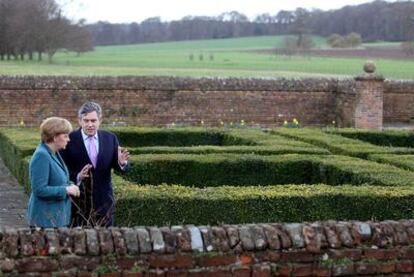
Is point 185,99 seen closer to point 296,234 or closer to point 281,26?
point 296,234

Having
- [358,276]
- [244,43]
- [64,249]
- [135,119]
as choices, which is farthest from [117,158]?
[244,43]

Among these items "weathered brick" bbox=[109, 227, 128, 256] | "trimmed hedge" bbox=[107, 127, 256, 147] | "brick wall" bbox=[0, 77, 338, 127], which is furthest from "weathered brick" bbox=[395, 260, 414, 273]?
"brick wall" bbox=[0, 77, 338, 127]

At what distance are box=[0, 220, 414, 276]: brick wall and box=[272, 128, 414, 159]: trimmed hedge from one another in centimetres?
619

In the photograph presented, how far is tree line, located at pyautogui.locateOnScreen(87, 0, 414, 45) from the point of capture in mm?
77750

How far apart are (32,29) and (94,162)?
1919 inches

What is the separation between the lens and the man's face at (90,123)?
6898mm

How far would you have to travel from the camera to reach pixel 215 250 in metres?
5.22

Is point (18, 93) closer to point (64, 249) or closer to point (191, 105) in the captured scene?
point (191, 105)

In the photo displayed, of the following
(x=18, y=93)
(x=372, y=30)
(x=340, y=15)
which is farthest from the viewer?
(x=340, y=15)

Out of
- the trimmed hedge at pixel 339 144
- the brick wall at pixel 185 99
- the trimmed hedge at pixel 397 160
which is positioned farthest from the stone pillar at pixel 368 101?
the trimmed hedge at pixel 397 160

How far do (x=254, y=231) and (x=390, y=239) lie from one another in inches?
41.2

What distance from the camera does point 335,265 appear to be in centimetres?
545

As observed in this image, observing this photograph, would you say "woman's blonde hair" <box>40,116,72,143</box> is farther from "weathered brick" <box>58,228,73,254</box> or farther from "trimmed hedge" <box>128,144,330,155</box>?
"trimmed hedge" <box>128,144,330,155</box>

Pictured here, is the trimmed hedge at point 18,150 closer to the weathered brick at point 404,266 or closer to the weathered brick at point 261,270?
the weathered brick at point 261,270
